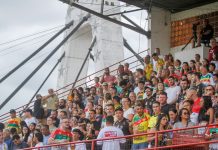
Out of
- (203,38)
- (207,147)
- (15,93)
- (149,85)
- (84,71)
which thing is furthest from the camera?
(84,71)

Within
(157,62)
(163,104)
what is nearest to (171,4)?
(157,62)

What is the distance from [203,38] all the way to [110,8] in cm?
829

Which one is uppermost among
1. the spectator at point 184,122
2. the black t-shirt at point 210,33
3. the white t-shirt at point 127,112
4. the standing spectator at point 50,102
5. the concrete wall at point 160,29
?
the concrete wall at point 160,29

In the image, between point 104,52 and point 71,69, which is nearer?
point 104,52

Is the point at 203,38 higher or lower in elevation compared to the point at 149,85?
higher

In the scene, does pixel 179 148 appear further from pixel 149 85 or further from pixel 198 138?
pixel 149 85

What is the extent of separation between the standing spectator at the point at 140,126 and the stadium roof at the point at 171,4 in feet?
34.1

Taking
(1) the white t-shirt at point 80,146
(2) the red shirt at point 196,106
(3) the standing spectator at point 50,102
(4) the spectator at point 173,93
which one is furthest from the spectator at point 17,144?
(3) the standing spectator at point 50,102

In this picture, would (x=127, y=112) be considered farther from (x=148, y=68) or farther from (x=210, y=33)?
(x=210, y=33)

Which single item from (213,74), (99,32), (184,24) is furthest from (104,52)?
(213,74)

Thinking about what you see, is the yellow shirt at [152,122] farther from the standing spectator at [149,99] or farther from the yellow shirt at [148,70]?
the yellow shirt at [148,70]

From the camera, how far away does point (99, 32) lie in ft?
91.5

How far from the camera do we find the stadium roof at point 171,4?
73.6 ft

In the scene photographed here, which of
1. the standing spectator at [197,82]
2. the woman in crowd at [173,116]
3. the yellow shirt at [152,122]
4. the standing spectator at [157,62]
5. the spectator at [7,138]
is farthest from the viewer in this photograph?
the standing spectator at [157,62]
